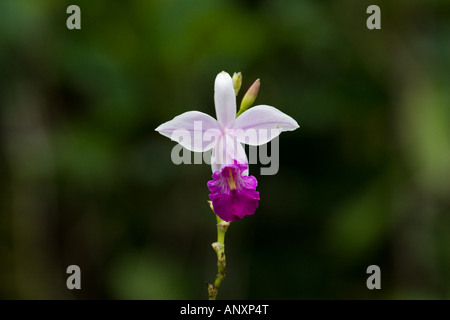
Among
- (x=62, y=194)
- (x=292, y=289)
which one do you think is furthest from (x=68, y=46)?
(x=292, y=289)

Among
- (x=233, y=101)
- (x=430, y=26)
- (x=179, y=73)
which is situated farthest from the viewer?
(x=430, y=26)

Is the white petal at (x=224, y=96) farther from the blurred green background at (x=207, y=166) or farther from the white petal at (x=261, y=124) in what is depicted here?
the blurred green background at (x=207, y=166)

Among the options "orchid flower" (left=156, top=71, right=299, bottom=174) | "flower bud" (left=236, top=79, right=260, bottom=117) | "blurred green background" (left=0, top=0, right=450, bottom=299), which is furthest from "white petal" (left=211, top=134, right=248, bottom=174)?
"blurred green background" (left=0, top=0, right=450, bottom=299)

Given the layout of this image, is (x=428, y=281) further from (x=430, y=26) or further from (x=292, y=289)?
(x=430, y=26)

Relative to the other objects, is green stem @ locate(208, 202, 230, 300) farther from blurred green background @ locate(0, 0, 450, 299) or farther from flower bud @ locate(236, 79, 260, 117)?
blurred green background @ locate(0, 0, 450, 299)

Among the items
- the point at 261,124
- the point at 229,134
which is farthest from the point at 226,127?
the point at 261,124

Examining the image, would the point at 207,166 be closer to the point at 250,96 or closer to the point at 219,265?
the point at 250,96
